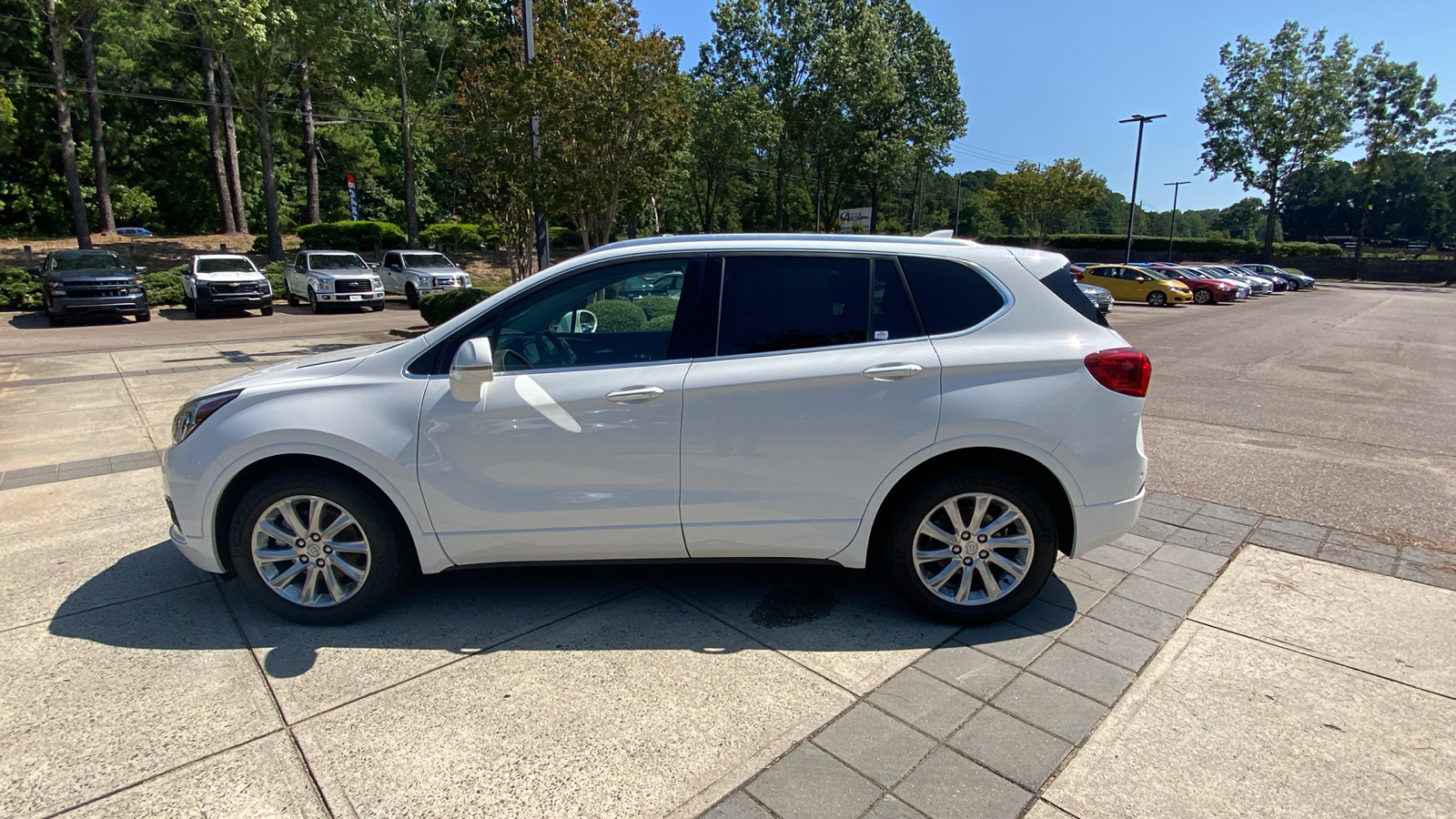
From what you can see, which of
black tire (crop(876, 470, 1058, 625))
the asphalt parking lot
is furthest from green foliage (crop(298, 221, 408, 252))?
black tire (crop(876, 470, 1058, 625))

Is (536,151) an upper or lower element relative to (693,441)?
upper

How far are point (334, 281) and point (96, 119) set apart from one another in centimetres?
1965

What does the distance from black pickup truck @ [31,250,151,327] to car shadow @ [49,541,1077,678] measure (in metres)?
18.8

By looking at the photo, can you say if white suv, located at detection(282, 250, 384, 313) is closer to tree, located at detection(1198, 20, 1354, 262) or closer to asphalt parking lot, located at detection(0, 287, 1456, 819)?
asphalt parking lot, located at detection(0, 287, 1456, 819)

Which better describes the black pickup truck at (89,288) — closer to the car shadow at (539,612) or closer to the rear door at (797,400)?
the car shadow at (539,612)

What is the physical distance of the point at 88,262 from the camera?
19.0m

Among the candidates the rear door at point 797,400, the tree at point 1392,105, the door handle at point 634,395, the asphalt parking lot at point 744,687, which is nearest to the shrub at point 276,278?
the asphalt parking lot at point 744,687

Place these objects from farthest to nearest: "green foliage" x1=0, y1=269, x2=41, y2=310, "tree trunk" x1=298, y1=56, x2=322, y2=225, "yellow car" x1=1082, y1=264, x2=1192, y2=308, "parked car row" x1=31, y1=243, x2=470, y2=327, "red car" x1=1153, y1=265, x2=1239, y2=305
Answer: "tree trunk" x1=298, y1=56, x2=322, y2=225 → "red car" x1=1153, y1=265, x2=1239, y2=305 → "yellow car" x1=1082, y1=264, x2=1192, y2=308 → "green foliage" x1=0, y1=269, x2=41, y2=310 → "parked car row" x1=31, y1=243, x2=470, y2=327

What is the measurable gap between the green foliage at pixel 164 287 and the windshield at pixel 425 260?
6.43m

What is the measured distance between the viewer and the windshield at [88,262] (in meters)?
18.7

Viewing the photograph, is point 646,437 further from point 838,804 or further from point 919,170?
point 919,170

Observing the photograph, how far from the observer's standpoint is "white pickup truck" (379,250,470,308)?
75.8ft

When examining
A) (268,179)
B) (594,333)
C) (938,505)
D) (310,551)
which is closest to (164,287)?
(268,179)

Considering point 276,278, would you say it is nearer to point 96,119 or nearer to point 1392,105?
point 96,119
